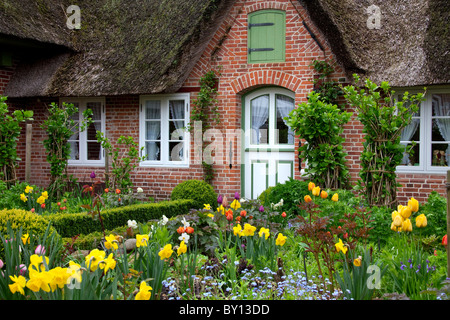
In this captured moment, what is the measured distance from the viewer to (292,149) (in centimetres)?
970

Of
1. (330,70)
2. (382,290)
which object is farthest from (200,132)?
(382,290)

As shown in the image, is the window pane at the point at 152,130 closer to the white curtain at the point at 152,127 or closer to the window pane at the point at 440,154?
the white curtain at the point at 152,127

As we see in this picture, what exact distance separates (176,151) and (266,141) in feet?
6.17

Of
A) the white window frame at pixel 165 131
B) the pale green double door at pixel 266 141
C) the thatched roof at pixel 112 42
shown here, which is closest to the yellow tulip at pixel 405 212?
the pale green double door at pixel 266 141

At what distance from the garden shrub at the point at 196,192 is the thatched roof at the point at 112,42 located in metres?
1.86

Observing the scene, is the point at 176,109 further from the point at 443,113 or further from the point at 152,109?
the point at 443,113

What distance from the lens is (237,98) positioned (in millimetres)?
10008

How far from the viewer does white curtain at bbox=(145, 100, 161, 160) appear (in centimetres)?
1080

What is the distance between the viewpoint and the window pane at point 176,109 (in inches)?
416

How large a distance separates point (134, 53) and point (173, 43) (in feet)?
3.44

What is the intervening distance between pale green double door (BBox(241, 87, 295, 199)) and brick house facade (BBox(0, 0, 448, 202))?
0.03 meters

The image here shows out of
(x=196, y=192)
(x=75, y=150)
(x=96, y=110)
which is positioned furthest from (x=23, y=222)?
(x=75, y=150)

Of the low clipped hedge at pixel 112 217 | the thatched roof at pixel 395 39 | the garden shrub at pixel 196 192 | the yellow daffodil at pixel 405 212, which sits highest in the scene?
the thatched roof at pixel 395 39

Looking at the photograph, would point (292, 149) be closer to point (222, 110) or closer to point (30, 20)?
point (222, 110)
